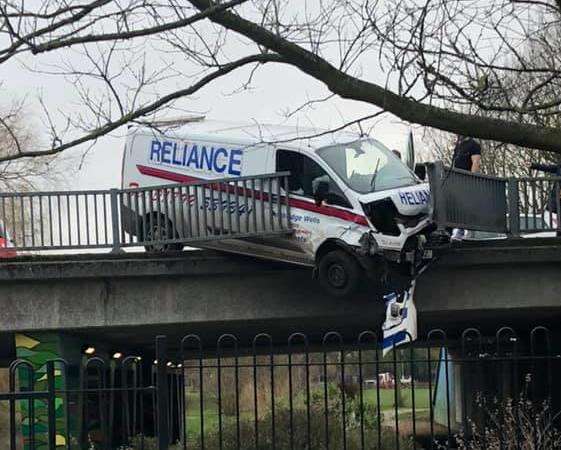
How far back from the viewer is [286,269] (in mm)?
16266

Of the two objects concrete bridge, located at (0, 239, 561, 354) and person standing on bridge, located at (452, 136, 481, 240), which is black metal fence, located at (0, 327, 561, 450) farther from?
person standing on bridge, located at (452, 136, 481, 240)

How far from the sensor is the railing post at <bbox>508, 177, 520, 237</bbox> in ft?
52.6

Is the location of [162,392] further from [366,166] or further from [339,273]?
[366,166]

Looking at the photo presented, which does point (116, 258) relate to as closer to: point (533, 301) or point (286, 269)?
point (286, 269)

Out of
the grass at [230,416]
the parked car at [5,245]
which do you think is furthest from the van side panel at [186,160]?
the grass at [230,416]

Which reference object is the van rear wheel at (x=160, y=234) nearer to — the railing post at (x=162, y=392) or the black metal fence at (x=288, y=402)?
the black metal fence at (x=288, y=402)

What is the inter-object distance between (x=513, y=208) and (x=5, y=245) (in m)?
8.46

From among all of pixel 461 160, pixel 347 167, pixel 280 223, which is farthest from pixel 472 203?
pixel 280 223

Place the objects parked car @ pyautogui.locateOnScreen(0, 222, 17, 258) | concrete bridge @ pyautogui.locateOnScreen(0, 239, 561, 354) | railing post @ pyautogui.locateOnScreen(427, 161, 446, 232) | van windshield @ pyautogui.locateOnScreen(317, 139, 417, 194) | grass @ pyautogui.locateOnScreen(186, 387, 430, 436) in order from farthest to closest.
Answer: grass @ pyautogui.locateOnScreen(186, 387, 430, 436), parked car @ pyautogui.locateOnScreen(0, 222, 17, 258), concrete bridge @ pyautogui.locateOnScreen(0, 239, 561, 354), van windshield @ pyautogui.locateOnScreen(317, 139, 417, 194), railing post @ pyautogui.locateOnScreen(427, 161, 446, 232)

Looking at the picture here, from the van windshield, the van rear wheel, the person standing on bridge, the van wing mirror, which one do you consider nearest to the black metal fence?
the person standing on bridge

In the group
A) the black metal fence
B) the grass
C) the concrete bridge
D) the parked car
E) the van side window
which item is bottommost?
the grass

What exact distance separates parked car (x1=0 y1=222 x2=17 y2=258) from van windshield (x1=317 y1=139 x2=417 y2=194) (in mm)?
5480

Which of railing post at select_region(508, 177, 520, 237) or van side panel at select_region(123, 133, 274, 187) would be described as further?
van side panel at select_region(123, 133, 274, 187)

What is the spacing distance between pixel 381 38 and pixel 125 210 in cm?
949
